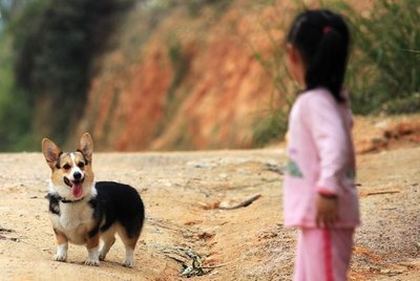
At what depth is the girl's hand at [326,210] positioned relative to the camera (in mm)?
4227

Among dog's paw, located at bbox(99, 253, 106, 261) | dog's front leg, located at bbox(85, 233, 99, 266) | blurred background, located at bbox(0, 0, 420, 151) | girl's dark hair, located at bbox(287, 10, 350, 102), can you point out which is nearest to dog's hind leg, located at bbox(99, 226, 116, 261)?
dog's paw, located at bbox(99, 253, 106, 261)

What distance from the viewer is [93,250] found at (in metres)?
6.52

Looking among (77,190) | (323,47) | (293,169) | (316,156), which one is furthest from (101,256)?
(323,47)

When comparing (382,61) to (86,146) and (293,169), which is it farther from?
(293,169)

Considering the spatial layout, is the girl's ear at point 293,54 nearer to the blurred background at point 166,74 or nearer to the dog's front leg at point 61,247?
the dog's front leg at point 61,247

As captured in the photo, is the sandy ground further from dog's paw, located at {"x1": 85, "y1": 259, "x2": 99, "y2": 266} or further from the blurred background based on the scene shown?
the blurred background

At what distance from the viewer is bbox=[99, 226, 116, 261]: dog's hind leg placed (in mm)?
6856

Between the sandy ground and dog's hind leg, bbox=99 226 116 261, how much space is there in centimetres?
10

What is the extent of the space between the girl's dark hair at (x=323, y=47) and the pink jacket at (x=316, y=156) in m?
0.06

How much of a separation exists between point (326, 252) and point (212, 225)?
4.86 metres

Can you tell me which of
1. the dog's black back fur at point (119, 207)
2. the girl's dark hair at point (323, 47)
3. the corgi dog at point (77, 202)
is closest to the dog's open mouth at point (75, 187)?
the corgi dog at point (77, 202)

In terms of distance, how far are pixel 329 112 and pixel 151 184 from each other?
675 centimetres

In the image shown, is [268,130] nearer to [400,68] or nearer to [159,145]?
[400,68]

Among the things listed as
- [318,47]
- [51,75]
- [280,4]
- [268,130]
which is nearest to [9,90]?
[51,75]
